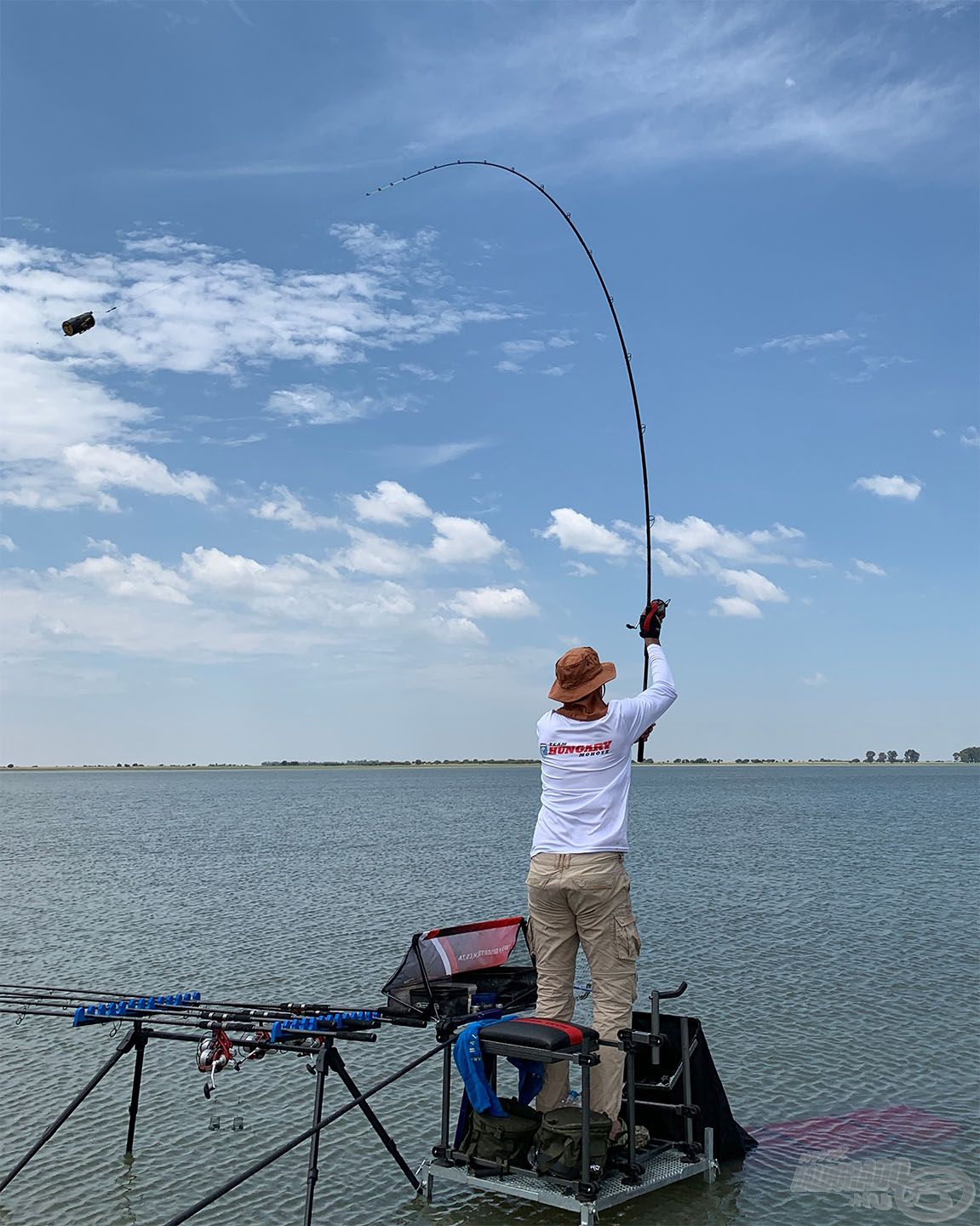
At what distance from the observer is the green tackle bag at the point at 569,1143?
5.06 metres

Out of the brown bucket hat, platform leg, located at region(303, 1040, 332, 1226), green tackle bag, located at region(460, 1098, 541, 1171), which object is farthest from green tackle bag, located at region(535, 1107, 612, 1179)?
the brown bucket hat

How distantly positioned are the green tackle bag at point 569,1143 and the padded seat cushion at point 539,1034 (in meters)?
0.44

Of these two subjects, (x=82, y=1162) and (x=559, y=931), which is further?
(x=82, y=1162)

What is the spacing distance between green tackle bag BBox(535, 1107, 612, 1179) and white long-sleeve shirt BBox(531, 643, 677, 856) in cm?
118

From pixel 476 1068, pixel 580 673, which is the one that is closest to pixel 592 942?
pixel 476 1068

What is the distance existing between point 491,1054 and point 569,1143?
0.51 metres

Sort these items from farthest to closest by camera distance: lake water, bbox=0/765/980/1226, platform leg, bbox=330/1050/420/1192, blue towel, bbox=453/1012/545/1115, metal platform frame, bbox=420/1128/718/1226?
lake water, bbox=0/765/980/1226
platform leg, bbox=330/1050/420/1192
blue towel, bbox=453/1012/545/1115
metal platform frame, bbox=420/1128/718/1226

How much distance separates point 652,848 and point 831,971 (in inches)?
888

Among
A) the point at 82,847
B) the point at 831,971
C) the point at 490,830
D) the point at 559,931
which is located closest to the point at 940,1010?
the point at 831,971

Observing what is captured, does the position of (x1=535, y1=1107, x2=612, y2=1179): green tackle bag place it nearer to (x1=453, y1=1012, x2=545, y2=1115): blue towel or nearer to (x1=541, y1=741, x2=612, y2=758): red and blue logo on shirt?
(x1=453, y1=1012, x2=545, y2=1115): blue towel

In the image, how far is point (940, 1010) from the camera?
11.3 m

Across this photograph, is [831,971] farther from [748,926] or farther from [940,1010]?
[748,926]

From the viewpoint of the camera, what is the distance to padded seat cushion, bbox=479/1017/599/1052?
4.79 meters

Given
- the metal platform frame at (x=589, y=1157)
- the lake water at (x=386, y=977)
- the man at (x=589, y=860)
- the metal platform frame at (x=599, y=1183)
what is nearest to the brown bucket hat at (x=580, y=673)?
the man at (x=589, y=860)
